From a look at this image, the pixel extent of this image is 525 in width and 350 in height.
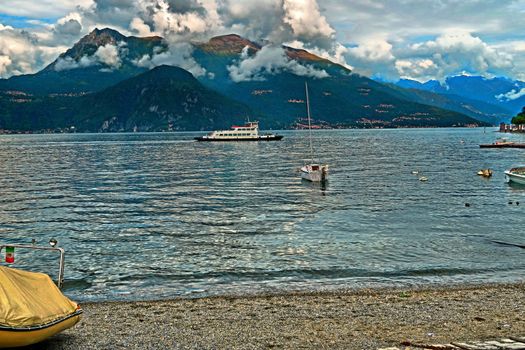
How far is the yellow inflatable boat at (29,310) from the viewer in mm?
13766

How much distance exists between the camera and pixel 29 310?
14305 mm

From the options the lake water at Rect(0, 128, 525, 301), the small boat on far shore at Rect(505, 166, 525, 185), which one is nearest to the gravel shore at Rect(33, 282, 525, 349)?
the lake water at Rect(0, 128, 525, 301)

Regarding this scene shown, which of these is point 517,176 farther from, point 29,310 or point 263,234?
point 29,310

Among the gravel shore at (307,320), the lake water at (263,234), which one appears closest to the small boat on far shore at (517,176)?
the lake water at (263,234)

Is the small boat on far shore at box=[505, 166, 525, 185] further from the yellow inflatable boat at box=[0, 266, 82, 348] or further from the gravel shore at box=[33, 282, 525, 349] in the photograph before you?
the yellow inflatable boat at box=[0, 266, 82, 348]

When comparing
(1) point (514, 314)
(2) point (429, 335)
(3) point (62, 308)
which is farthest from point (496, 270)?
(3) point (62, 308)

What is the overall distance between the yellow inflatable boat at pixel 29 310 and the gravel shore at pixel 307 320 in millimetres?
1148

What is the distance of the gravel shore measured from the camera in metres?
16.1

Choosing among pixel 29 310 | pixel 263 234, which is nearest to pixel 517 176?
pixel 263 234

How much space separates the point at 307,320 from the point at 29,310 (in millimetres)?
9263

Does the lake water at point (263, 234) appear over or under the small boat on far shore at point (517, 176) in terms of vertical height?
under

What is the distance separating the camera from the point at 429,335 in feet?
53.7

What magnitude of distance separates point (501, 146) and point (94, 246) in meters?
174

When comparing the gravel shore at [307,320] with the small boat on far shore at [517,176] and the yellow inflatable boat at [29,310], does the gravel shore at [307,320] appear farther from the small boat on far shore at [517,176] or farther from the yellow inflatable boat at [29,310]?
the small boat on far shore at [517,176]
